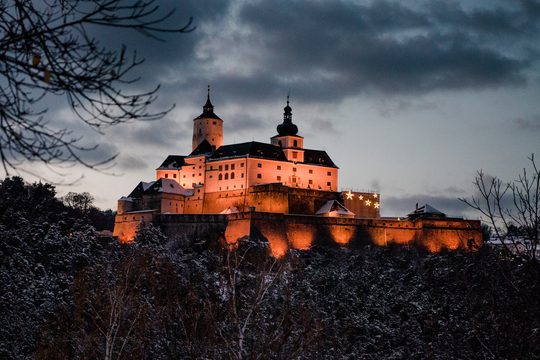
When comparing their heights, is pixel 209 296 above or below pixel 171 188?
below

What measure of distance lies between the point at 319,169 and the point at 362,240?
1395 centimetres

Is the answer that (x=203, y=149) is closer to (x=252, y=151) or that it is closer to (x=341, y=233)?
(x=252, y=151)

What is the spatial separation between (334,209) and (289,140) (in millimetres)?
13888

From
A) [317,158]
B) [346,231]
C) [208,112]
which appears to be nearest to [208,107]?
[208,112]

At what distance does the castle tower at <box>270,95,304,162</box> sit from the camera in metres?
74.4

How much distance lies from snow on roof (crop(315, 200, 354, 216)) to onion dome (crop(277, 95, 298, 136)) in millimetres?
13318

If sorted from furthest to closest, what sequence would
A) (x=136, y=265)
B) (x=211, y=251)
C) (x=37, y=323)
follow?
(x=211, y=251) → (x=136, y=265) → (x=37, y=323)

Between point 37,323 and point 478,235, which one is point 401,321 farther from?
point 37,323

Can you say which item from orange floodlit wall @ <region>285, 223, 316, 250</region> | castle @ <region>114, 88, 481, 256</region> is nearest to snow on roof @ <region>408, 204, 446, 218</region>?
castle @ <region>114, 88, 481, 256</region>

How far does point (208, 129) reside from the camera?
3105 inches

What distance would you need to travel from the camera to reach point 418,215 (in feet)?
213

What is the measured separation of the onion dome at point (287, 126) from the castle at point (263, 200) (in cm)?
10

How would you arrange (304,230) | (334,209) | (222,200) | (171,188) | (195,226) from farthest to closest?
(171,188)
(222,200)
(334,209)
(195,226)
(304,230)

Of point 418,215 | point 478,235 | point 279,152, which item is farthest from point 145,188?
point 478,235
